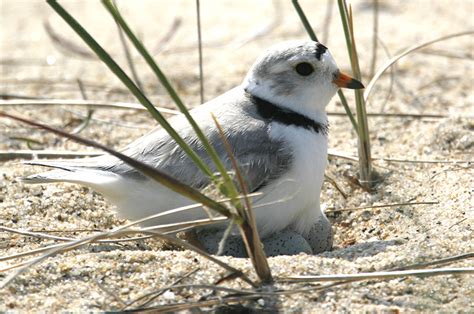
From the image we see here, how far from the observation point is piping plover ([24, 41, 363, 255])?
9.92 ft

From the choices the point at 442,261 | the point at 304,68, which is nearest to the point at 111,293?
the point at 442,261

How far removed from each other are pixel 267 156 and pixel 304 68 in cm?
40

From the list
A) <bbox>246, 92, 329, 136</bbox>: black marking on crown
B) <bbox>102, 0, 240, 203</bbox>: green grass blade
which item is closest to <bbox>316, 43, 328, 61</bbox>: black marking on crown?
<bbox>246, 92, 329, 136</bbox>: black marking on crown

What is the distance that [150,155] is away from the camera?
311 centimetres

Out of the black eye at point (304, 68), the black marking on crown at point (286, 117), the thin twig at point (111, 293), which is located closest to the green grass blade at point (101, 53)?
the thin twig at point (111, 293)

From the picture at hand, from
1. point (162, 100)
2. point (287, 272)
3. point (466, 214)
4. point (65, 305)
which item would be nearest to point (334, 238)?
point (466, 214)

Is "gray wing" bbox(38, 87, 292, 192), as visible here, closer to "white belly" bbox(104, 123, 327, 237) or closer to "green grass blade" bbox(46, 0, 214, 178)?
"white belly" bbox(104, 123, 327, 237)

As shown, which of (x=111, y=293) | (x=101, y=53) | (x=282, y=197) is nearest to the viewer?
(x=101, y=53)

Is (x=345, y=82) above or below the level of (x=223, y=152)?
above

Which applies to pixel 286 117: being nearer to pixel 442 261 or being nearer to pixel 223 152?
pixel 223 152

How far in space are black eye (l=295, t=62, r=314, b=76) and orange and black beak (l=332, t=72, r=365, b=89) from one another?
114 mm

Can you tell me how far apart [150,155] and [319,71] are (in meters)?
0.70

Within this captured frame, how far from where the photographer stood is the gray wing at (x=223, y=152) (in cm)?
302

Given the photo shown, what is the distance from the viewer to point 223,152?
304cm
